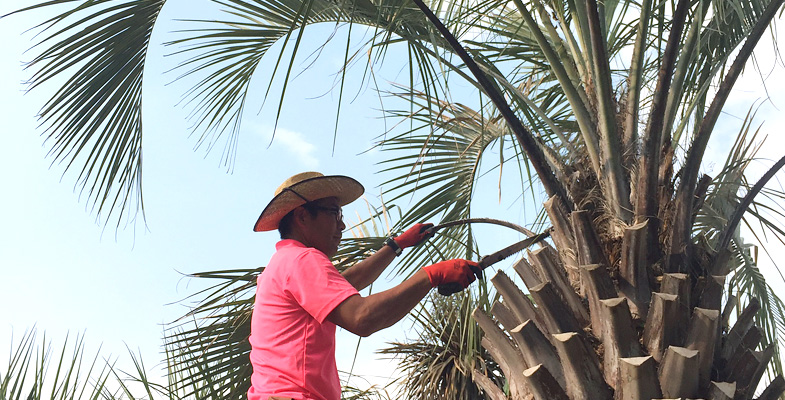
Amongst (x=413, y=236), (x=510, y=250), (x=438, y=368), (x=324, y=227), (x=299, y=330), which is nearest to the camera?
(x=299, y=330)

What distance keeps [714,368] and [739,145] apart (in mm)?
1991

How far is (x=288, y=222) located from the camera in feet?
10.00

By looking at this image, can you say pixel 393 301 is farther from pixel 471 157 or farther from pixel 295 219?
pixel 471 157

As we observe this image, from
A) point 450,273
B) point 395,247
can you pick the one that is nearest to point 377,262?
point 395,247

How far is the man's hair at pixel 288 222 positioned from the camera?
3029mm

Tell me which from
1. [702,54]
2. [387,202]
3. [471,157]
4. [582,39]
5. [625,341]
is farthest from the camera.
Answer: [471,157]

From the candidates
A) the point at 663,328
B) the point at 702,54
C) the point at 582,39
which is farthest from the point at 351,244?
the point at 702,54

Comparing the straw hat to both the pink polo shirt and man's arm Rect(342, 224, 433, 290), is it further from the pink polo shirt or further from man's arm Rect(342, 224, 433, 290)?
man's arm Rect(342, 224, 433, 290)

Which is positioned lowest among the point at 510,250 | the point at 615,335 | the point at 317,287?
the point at 615,335

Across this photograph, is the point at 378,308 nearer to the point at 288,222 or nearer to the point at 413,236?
the point at 288,222

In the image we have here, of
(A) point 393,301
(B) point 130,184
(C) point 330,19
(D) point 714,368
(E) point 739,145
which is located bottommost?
(D) point 714,368

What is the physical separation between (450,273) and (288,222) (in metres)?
0.70

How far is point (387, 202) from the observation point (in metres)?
4.72

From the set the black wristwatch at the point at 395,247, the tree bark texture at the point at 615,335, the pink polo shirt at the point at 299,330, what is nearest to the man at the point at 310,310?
the pink polo shirt at the point at 299,330
